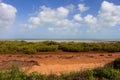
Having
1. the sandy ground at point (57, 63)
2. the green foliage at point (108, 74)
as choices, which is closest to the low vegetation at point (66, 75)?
the green foliage at point (108, 74)

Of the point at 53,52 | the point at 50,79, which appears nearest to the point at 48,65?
the point at 53,52

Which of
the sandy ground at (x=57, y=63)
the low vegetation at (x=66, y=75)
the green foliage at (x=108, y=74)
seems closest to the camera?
the low vegetation at (x=66, y=75)

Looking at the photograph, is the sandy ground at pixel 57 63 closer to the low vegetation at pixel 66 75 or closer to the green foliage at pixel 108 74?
the green foliage at pixel 108 74

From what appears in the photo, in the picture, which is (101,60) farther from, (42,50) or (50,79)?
(50,79)

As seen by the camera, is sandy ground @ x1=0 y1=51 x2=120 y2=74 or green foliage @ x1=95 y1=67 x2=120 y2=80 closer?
green foliage @ x1=95 y1=67 x2=120 y2=80

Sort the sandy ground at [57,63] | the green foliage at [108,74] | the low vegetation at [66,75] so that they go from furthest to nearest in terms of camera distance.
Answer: the sandy ground at [57,63] < the green foliage at [108,74] < the low vegetation at [66,75]

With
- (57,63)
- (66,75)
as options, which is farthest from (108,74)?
(57,63)

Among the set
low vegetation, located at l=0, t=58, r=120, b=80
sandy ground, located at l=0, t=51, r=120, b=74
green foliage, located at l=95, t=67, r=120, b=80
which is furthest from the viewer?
sandy ground, located at l=0, t=51, r=120, b=74

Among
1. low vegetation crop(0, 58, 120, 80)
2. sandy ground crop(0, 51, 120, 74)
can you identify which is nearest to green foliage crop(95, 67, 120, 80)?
low vegetation crop(0, 58, 120, 80)

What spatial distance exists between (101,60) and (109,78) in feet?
28.6

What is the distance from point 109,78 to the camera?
12148 mm

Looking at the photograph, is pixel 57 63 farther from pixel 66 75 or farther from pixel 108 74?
pixel 108 74

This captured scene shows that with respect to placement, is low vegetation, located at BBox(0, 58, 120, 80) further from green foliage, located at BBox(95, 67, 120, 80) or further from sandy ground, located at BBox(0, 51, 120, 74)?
sandy ground, located at BBox(0, 51, 120, 74)

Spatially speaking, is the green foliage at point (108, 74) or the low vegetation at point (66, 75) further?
the green foliage at point (108, 74)
